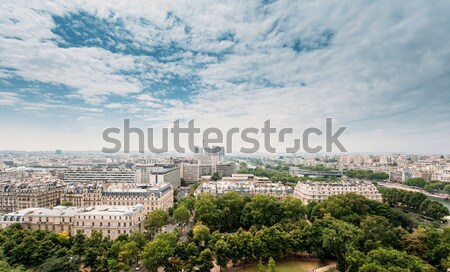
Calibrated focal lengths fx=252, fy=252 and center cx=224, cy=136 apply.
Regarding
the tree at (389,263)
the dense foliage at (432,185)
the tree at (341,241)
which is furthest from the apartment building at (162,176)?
the dense foliage at (432,185)

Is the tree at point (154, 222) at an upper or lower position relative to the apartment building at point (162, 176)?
lower

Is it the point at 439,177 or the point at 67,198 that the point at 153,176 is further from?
the point at 439,177

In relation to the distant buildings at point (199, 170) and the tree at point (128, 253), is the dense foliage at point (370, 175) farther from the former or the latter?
the tree at point (128, 253)

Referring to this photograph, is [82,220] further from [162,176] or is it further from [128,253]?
[162,176]

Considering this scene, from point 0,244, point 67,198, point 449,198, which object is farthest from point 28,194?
point 449,198

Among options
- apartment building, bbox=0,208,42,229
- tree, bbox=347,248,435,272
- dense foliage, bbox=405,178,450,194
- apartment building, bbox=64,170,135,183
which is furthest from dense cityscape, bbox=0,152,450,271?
dense foliage, bbox=405,178,450,194

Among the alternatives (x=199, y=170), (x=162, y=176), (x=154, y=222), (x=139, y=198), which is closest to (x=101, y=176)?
(x=162, y=176)

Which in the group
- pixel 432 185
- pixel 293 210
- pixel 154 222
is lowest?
pixel 432 185
